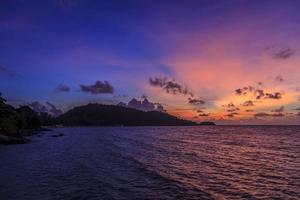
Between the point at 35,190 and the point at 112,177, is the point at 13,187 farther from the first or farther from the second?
the point at 112,177

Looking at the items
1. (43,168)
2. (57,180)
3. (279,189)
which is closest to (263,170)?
(279,189)

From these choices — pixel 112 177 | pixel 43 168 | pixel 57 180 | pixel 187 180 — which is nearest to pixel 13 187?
pixel 57 180

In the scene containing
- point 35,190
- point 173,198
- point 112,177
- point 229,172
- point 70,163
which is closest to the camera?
point 173,198

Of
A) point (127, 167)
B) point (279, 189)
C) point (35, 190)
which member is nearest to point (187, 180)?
point (279, 189)

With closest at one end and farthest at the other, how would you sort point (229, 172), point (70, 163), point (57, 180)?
A: point (57, 180) < point (229, 172) < point (70, 163)

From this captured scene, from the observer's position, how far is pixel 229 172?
43.3 metres

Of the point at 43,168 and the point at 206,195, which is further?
the point at 43,168

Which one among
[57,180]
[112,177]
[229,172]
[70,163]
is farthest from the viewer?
[70,163]

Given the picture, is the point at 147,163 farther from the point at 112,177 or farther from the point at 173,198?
the point at 173,198

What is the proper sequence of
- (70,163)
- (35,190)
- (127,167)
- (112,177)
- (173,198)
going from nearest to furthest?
(173,198) < (35,190) < (112,177) < (127,167) < (70,163)

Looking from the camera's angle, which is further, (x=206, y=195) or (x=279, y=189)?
(x=279, y=189)

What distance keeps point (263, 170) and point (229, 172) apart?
17.8ft

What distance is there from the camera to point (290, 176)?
40.2m

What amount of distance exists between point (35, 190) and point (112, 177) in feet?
32.4
